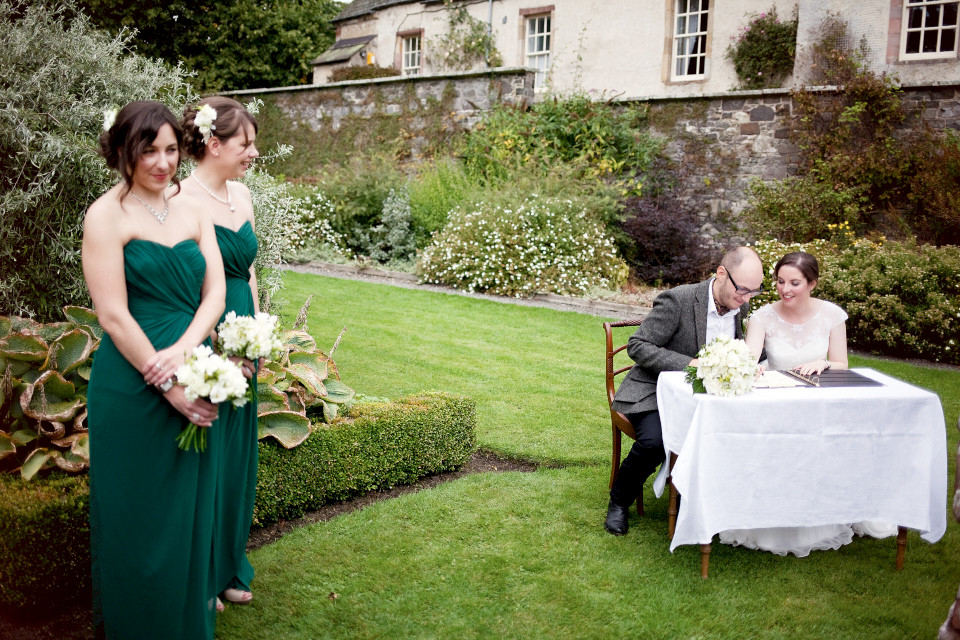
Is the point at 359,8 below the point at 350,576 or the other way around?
the other way around

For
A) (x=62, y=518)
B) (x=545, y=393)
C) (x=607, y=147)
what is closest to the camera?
(x=62, y=518)

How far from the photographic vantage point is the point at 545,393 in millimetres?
7230

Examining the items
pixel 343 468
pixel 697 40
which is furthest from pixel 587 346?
pixel 697 40

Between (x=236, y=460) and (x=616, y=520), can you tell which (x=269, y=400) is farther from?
(x=616, y=520)

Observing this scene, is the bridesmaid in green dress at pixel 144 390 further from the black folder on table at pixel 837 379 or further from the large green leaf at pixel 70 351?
the black folder on table at pixel 837 379

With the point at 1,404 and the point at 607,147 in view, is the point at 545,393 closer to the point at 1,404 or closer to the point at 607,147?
the point at 1,404

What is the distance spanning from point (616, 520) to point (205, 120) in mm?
3031

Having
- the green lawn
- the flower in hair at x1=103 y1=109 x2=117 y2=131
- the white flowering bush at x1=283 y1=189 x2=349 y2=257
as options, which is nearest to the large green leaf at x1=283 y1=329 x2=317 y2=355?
the green lawn

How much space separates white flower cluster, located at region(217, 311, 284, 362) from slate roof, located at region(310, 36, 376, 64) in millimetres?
21928

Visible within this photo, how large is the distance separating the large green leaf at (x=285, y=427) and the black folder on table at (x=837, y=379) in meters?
2.76

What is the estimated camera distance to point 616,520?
4.47m

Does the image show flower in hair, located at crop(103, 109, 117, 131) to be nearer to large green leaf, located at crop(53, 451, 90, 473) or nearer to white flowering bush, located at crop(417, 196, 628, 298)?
large green leaf, located at crop(53, 451, 90, 473)

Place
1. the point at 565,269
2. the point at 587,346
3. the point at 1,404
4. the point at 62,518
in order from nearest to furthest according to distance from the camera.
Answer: the point at 62,518 → the point at 1,404 → the point at 587,346 → the point at 565,269

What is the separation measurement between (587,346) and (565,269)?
291 centimetres
